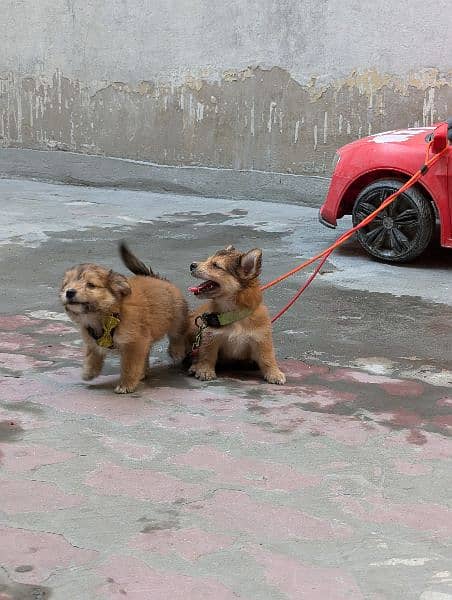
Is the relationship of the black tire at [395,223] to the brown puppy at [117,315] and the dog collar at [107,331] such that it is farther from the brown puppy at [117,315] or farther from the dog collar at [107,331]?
the dog collar at [107,331]

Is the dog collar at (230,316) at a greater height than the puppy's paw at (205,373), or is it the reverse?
the dog collar at (230,316)

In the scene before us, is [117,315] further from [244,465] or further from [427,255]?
[427,255]

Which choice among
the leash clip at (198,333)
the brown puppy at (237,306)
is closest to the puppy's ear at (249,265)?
the brown puppy at (237,306)

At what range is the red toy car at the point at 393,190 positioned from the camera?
25.0ft

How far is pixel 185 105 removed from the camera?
11758 millimetres

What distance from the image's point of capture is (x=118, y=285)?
15.8 ft

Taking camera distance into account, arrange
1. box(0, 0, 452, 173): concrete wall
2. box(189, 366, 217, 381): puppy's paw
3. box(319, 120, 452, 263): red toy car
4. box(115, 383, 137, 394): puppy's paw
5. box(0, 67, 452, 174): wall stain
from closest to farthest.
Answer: box(115, 383, 137, 394): puppy's paw < box(189, 366, 217, 381): puppy's paw < box(319, 120, 452, 263): red toy car < box(0, 0, 452, 173): concrete wall < box(0, 67, 452, 174): wall stain

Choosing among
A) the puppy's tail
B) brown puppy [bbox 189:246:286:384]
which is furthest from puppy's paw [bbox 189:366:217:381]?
the puppy's tail

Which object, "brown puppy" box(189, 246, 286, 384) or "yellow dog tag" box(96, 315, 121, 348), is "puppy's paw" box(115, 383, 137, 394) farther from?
"brown puppy" box(189, 246, 286, 384)

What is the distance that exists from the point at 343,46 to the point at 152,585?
→ 8.60 meters

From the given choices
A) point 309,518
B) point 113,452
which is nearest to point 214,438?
point 113,452

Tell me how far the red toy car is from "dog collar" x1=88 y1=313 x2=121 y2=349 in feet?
12.3

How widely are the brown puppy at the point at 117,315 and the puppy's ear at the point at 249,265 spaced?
48cm

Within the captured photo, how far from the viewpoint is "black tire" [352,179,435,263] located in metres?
7.81
